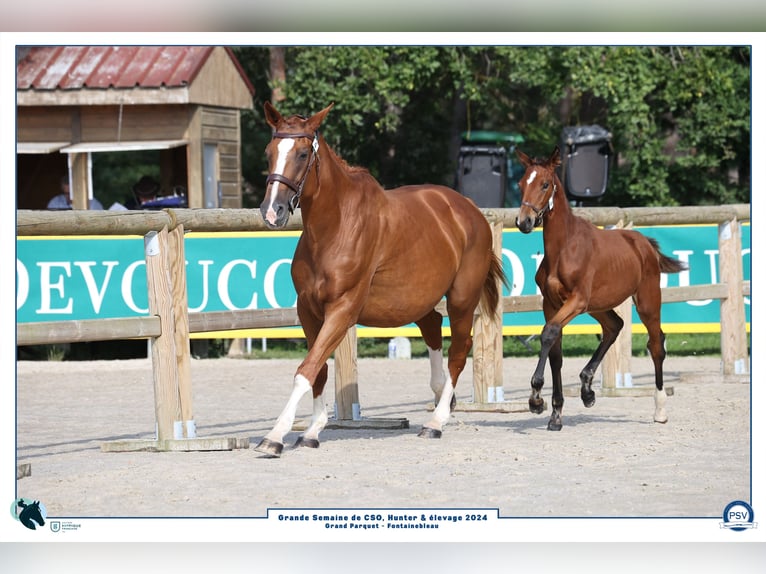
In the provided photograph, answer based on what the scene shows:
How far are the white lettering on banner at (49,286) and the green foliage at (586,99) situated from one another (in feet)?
19.4

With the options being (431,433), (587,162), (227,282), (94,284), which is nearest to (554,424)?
(431,433)

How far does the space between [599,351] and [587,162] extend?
874 cm

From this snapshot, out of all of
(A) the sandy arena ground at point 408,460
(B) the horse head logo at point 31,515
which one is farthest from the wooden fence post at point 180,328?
(B) the horse head logo at point 31,515

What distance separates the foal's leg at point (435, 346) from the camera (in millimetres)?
8758

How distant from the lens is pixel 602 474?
23.3ft

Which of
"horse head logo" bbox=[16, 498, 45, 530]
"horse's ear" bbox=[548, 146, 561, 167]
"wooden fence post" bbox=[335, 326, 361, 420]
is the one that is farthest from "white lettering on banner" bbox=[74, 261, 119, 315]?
"horse head logo" bbox=[16, 498, 45, 530]

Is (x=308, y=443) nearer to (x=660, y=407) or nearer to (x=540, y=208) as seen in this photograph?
(x=540, y=208)

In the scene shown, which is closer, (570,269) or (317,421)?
(317,421)

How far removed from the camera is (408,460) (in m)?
7.49

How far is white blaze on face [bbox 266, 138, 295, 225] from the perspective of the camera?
6891 millimetres

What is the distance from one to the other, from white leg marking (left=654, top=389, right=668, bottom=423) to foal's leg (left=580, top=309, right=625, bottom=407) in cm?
46

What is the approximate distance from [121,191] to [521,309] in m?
21.3
